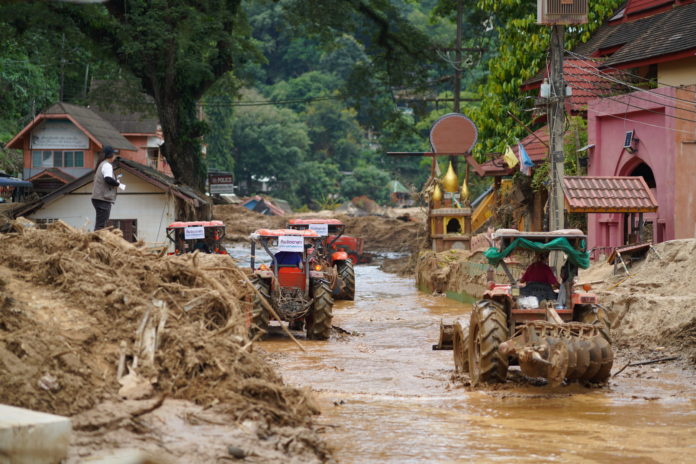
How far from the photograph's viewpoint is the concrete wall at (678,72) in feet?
81.9

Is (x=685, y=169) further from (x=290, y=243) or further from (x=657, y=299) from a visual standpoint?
(x=290, y=243)

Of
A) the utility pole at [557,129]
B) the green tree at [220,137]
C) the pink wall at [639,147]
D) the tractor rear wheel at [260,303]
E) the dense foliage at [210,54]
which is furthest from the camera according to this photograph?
the green tree at [220,137]

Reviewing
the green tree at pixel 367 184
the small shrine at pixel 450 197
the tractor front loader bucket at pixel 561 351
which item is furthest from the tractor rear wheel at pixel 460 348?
the green tree at pixel 367 184

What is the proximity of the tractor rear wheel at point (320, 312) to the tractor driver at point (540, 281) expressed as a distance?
16.6ft

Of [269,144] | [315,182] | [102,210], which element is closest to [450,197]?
[102,210]

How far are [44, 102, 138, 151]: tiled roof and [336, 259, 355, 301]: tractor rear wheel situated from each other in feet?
82.8

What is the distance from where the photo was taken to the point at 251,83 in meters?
40.9

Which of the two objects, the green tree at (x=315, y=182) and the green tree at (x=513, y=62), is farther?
the green tree at (x=315, y=182)

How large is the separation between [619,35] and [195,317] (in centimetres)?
2313

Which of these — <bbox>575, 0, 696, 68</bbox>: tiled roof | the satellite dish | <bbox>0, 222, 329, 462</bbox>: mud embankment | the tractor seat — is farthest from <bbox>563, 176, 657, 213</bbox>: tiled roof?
<bbox>0, 222, 329, 462</bbox>: mud embankment

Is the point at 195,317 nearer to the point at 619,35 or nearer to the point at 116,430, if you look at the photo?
the point at 116,430

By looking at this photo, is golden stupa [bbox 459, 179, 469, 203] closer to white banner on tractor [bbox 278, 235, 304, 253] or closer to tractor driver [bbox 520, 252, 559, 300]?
white banner on tractor [bbox 278, 235, 304, 253]

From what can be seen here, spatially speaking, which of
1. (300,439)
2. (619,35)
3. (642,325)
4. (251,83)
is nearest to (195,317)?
(300,439)

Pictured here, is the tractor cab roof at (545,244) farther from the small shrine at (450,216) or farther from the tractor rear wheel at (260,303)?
the small shrine at (450,216)
